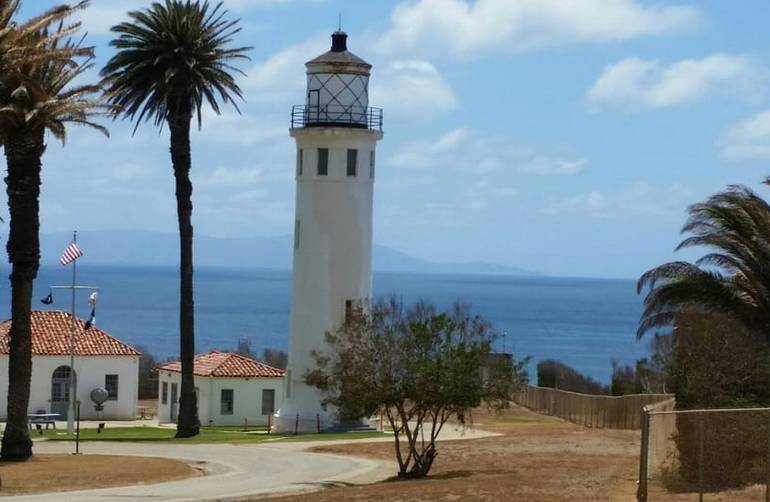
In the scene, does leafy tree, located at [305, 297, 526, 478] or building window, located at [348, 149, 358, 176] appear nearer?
leafy tree, located at [305, 297, 526, 478]

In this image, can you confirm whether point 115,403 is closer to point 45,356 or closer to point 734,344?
point 45,356

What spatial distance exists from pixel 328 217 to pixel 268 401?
11.8 m

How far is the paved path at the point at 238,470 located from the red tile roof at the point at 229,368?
1391 centimetres

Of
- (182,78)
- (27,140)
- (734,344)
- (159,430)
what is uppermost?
(182,78)

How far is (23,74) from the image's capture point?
109 ft

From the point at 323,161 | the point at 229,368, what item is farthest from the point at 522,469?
the point at 229,368

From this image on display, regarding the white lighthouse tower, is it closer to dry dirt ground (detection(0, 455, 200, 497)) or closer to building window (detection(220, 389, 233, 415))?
building window (detection(220, 389, 233, 415))

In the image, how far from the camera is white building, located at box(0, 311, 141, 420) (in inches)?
2291

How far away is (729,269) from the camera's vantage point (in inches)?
1117

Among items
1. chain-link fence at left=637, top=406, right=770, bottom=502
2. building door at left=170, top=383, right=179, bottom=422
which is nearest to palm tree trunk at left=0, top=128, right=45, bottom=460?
chain-link fence at left=637, top=406, right=770, bottom=502

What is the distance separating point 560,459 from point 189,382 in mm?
18741

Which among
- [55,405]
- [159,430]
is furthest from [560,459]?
[55,405]

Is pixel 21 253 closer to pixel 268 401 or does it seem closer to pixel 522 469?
pixel 522 469

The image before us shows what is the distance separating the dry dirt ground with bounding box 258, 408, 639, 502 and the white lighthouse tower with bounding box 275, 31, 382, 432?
24.8 ft
